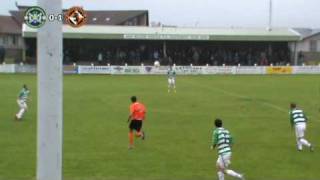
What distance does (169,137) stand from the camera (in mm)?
22859

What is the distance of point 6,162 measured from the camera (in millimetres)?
17406

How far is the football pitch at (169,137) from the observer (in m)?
16.5

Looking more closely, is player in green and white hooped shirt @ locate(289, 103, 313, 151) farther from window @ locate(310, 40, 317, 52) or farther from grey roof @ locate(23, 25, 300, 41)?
window @ locate(310, 40, 317, 52)

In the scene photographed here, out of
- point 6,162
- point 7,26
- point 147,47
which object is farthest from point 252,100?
point 7,26

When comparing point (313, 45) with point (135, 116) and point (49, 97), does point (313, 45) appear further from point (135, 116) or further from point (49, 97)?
point (49, 97)

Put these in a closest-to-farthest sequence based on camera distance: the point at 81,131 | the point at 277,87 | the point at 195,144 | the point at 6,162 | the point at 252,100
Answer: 1. the point at 6,162
2. the point at 195,144
3. the point at 81,131
4. the point at 252,100
5. the point at 277,87

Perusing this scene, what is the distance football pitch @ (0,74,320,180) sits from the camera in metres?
16.5

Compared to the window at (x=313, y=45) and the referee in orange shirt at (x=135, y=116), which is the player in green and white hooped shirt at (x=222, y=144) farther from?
the window at (x=313, y=45)

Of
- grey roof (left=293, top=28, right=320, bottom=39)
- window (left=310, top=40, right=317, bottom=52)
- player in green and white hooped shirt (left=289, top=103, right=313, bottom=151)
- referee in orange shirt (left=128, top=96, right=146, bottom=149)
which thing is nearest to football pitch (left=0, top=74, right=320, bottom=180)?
player in green and white hooped shirt (left=289, top=103, right=313, bottom=151)

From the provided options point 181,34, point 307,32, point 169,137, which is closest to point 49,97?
point 169,137

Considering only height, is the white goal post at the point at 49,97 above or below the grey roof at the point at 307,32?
below

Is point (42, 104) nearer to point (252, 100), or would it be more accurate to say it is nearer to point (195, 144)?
point (195, 144)

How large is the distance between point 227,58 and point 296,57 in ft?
29.3

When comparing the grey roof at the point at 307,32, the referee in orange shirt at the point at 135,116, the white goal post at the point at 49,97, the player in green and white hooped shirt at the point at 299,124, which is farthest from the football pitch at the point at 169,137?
the grey roof at the point at 307,32
